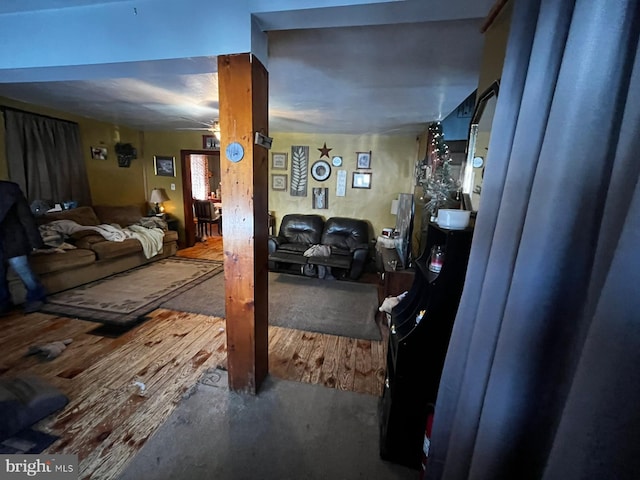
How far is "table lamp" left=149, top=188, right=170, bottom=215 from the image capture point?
5.21 meters

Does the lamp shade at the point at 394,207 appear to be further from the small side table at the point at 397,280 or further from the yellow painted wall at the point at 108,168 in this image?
the yellow painted wall at the point at 108,168

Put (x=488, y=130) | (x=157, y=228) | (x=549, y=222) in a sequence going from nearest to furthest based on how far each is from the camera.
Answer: (x=549, y=222)
(x=488, y=130)
(x=157, y=228)

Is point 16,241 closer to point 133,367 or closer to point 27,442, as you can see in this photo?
Answer: point 133,367

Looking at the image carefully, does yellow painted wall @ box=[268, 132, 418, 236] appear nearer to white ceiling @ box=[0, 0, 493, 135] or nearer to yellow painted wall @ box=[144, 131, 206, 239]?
white ceiling @ box=[0, 0, 493, 135]

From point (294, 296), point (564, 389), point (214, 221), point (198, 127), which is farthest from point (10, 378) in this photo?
point (214, 221)

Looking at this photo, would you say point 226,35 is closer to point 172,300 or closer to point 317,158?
point 172,300

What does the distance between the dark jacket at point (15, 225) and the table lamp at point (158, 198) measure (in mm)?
2666

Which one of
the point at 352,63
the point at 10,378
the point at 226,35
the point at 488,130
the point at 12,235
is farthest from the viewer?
the point at 12,235

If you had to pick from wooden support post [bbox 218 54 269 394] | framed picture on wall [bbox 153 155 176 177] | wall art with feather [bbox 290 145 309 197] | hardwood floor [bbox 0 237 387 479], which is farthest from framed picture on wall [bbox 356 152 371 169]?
framed picture on wall [bbox 153 155 176 177]

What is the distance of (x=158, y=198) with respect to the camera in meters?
5.22

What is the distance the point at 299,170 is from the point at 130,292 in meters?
Result: 3.27

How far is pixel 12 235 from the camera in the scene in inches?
100

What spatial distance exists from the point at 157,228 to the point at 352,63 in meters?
4.32

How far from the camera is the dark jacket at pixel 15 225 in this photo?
242 cm
